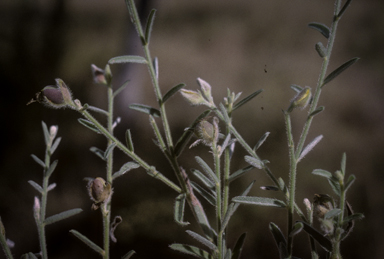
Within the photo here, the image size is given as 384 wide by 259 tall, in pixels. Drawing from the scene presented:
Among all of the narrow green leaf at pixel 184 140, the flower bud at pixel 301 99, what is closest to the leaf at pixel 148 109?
the narrow green leaf at pixel 184 140

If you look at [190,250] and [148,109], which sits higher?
[148,109]

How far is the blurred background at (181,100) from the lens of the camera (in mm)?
592

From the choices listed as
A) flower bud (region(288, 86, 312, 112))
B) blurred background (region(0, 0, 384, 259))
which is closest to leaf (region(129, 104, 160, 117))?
flower bud (region(288, 86, 312, 112))

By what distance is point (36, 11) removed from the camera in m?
0.73

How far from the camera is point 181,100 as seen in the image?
27.1 inches

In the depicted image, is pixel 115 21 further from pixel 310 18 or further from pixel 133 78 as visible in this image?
pixel 310 18

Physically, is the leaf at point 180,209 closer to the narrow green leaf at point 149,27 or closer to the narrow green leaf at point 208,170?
the narrow green leaf at point 208,170

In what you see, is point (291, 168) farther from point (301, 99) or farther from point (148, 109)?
point (148, 109)

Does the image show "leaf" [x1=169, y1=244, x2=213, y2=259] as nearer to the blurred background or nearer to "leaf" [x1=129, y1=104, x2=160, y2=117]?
"leaf" [x1=129, y1=104, x2=160, y2=117]

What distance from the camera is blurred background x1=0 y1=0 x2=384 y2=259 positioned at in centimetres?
59

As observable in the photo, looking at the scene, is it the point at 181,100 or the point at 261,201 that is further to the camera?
the point at 181,100

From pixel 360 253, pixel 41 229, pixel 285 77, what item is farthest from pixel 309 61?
pixel 41 229

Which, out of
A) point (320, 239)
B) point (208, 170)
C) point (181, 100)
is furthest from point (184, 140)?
point (181, 100)

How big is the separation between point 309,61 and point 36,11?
0.60m
